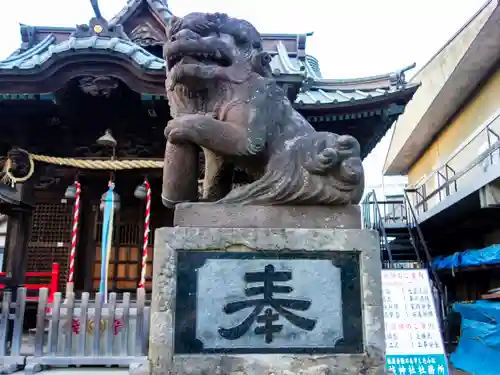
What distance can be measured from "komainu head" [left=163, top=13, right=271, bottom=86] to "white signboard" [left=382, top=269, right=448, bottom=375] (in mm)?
3287

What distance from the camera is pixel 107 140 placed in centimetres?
729

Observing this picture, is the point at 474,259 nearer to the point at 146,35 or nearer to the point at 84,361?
the point at 84,361

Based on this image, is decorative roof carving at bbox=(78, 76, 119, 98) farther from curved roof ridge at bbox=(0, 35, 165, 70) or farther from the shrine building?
curved roof ridge at bbox=(0, 35, 165, 70)

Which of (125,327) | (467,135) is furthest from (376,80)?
(467,135)

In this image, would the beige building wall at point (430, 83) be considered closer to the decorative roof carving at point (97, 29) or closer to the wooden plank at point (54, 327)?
the decorative roof carving at point (97, 29)

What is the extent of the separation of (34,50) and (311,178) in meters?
7.59

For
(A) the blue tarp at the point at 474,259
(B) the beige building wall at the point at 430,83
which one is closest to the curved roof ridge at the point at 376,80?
(A) the blue tarp at the point at 474,259

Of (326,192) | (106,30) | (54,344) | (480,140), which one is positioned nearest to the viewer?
(326,192)

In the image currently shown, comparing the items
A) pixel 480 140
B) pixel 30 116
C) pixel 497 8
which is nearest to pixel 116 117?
pixel 30 116

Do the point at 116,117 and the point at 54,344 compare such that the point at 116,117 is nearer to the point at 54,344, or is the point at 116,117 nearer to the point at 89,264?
the point at 89,264

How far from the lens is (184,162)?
2.72 meters

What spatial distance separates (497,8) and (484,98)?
4.46m

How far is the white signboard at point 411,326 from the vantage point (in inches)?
197

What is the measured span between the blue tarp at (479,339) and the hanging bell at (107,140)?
22.7ft
